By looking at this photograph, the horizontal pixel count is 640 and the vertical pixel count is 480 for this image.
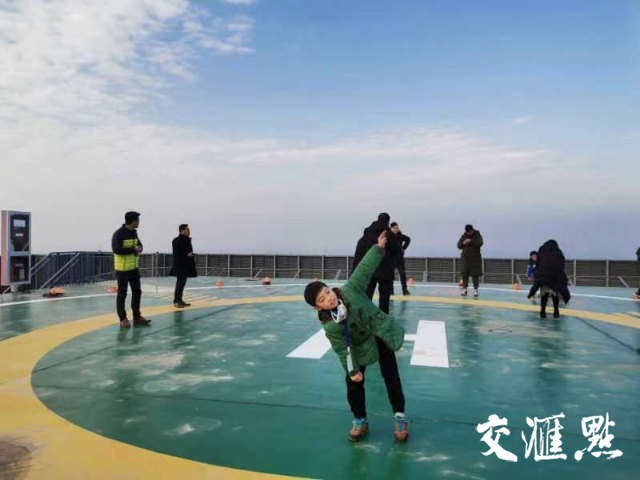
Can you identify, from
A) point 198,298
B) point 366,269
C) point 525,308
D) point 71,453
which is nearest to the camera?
point 71,453

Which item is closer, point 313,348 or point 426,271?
point 313,348

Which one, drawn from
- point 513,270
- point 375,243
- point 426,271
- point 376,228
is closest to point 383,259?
point 375,243

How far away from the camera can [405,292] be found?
14.9 m

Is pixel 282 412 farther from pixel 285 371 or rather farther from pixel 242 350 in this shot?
pixel 242 350

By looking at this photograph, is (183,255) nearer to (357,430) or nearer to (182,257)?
(182,257)

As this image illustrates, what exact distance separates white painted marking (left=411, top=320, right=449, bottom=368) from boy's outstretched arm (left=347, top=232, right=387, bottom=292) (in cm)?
307

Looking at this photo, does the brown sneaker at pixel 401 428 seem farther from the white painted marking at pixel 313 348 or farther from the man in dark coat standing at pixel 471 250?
the man in dark coat standing at pixel 471 250

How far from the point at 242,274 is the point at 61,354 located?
2976 centimetres

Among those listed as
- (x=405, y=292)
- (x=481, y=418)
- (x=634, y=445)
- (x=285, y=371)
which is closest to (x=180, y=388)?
(x=285, y=371)

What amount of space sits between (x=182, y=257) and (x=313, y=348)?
5.05 m

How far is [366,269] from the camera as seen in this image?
12.2ft

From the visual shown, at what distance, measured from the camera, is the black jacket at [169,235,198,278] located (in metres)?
10.9

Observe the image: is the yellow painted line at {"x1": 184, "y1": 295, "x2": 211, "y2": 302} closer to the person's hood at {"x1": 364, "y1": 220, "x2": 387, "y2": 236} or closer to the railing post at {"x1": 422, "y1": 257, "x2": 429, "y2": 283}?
the person's hood at {"x1": 364, "y1": 220, "x2": 387, "y2": 236}

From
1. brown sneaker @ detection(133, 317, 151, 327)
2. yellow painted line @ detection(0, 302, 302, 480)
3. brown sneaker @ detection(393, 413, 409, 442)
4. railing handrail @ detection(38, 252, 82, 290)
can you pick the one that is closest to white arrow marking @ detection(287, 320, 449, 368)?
brown sneaker @ detection(393, 413, 409, 442)
